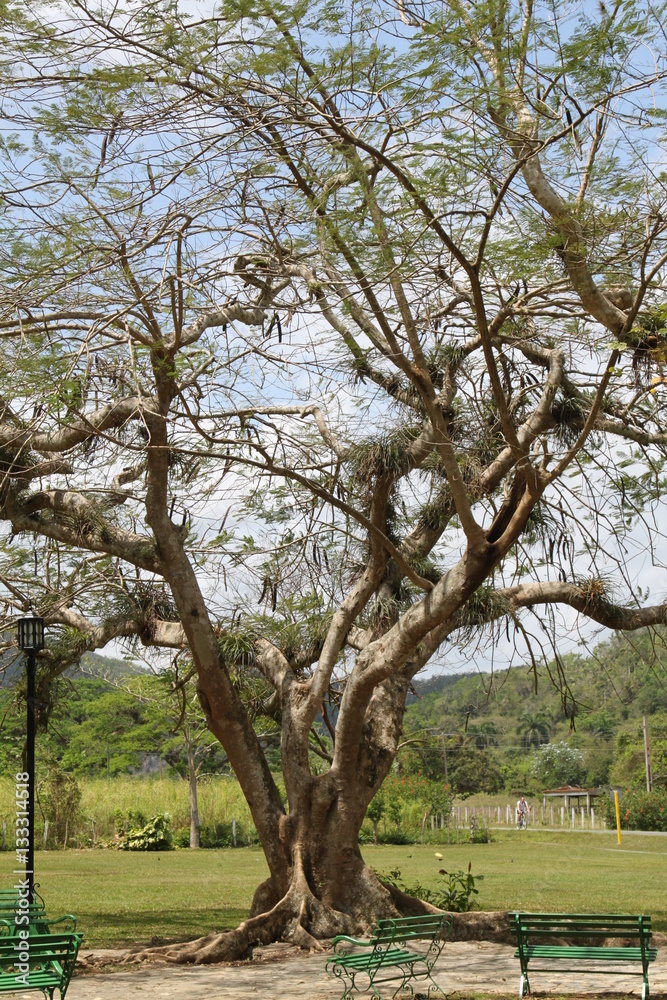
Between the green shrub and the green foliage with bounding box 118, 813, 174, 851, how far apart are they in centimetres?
1478

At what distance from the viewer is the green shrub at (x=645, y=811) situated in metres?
31.8

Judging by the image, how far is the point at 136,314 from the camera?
785cm

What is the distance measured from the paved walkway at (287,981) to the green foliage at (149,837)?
58.3 ft

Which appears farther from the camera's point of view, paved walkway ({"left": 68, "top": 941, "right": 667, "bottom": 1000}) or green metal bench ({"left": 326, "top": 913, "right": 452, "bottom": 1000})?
paved walkway ({"left": 68, "top": 941, "right": 667, "bottom": 1000})

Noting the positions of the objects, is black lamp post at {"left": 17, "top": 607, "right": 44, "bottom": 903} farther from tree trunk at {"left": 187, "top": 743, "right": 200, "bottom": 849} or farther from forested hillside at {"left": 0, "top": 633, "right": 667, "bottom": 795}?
tree trunk at {"left": 187, "top": 743, "right": 200, "bottom": 849}

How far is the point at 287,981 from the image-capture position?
7434 mm

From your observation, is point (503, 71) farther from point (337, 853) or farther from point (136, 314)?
point (337, 853)

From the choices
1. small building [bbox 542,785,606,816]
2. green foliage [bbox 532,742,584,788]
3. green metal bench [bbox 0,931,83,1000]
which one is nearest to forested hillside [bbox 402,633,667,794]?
green foliage [bbox 532,742,584,788]

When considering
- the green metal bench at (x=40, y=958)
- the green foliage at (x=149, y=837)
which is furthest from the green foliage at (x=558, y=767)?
the green metal bench at (x=40, y=958)

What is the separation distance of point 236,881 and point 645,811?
1903cm

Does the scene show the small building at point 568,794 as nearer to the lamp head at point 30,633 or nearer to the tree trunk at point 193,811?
the tree trunk at point 193,811

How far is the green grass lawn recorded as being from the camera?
12.1 m

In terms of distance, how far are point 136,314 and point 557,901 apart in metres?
10.0

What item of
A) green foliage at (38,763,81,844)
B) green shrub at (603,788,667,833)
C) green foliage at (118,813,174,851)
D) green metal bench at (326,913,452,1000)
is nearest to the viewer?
green metal bench at (326,913,452,1000)
